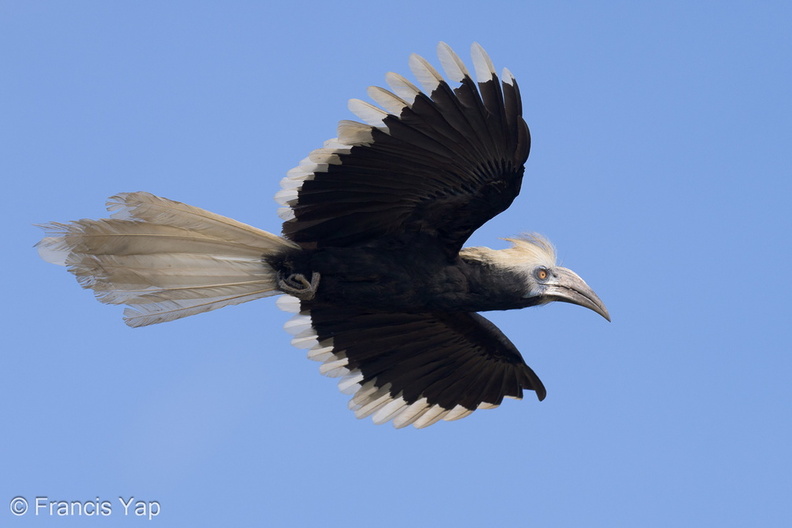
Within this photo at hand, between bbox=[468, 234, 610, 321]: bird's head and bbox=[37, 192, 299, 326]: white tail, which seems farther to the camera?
bbox=[468, 234, 610, 321]: bird's head

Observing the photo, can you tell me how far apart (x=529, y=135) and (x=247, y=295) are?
1777mm

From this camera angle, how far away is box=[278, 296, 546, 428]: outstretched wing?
6.18 metres

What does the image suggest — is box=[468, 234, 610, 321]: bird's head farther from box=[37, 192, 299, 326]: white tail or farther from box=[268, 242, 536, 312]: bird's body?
box=[37, 192, 299, 326]: white tail

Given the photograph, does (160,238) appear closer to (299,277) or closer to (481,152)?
(299,277)

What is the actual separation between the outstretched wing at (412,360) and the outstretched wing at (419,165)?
0.78 m

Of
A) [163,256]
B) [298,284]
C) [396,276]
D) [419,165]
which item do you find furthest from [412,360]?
[163,256]

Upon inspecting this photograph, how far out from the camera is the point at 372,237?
18.2 feet

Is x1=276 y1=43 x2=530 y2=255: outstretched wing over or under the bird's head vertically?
over

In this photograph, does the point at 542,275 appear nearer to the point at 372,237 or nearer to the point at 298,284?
the point at 372,237

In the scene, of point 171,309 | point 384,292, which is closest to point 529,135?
point 384,292

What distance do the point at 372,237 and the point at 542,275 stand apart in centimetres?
104

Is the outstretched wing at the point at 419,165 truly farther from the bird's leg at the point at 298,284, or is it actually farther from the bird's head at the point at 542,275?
the bird's head at the point at 542,275

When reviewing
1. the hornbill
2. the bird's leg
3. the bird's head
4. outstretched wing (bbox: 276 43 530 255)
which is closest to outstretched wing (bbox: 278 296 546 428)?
the hornbill

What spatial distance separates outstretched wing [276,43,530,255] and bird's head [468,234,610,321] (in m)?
0.41
